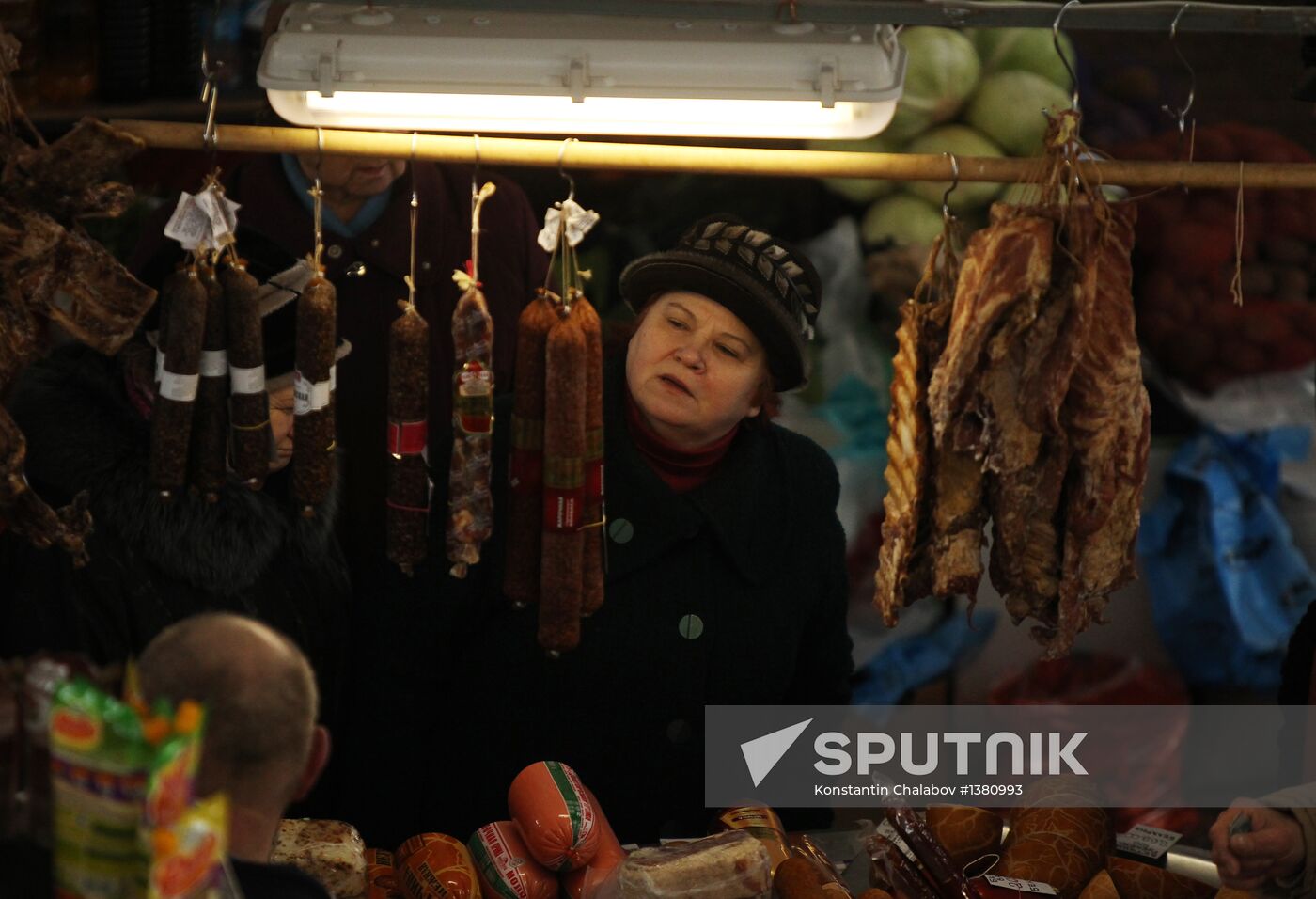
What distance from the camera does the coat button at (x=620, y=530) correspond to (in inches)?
162

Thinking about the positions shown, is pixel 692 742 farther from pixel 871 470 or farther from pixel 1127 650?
pixel 1127 650

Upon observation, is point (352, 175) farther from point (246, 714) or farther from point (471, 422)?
point (246, 714)

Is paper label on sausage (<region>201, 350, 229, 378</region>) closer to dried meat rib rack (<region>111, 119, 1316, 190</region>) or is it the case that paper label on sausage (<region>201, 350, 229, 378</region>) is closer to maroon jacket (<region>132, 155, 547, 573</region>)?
dried meat rib rack (<region>111, 119, 1316, 190</region>)

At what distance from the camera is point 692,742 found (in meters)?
4.22

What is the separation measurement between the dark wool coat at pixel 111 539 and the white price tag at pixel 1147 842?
2.16m

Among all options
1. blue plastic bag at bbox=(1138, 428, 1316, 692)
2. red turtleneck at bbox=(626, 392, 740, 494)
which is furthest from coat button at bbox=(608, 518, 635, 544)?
blue plastic bag at bbox=(1138, 428, 1316, 692)

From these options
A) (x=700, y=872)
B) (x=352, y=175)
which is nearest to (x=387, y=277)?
(x=352, y=175)

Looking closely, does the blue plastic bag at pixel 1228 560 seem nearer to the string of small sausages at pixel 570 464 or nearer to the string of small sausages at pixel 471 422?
the string of small sausages at pixel 570 464

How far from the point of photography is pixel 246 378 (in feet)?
11.0

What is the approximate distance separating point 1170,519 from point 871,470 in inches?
37.7

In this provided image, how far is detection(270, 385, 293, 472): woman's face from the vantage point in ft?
12.1

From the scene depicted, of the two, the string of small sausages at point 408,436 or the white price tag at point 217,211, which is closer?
the white price tag at point 217,211

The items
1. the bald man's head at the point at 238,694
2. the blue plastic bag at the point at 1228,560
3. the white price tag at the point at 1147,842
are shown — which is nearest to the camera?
the bald man's head at the point at 238,694

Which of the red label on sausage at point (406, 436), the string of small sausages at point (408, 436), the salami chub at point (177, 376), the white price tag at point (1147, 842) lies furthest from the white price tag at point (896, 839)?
the salami chub at point (177, 376)
